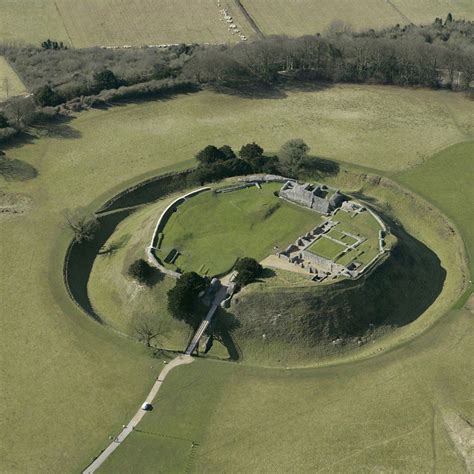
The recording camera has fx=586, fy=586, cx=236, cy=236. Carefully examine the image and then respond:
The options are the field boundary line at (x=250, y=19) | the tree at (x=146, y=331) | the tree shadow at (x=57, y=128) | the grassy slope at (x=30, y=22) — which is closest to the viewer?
the tree at (x=146, y=331)

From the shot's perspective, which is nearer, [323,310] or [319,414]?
[319,414]

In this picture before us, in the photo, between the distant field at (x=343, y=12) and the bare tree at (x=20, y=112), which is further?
the distant field at (x=343, y=12)

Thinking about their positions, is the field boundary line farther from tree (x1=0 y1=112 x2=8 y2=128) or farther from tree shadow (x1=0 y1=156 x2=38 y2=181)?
tree shadow (x1=0 y1=156 x2=38 y2=181)

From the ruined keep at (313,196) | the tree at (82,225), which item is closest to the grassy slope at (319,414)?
the ruined keep at (313,196)

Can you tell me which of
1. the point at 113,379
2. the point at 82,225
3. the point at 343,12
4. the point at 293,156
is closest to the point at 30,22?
the point at 343,12

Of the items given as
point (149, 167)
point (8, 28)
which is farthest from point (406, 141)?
point (8, 28)

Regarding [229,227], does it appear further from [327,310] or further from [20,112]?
[20,112]

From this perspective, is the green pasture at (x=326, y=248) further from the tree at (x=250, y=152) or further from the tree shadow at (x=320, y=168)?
the tree at (x=250, y=152)
